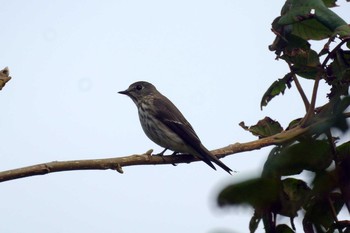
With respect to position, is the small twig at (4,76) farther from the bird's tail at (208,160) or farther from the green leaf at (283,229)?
the bird's tail at (208,160)

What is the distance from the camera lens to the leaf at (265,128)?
12.9 feet

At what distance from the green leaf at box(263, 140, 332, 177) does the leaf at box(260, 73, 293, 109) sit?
2.41m

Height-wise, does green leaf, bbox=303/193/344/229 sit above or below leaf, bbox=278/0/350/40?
below

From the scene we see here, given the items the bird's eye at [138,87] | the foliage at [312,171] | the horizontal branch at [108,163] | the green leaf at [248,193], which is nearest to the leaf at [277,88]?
the horizontal branch at [108,163]

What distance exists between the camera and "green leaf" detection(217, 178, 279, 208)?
0.78 meters

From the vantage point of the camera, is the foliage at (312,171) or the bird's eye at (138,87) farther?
the bird's eye at (138,87)

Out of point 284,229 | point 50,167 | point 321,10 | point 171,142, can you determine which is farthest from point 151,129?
point 284,229

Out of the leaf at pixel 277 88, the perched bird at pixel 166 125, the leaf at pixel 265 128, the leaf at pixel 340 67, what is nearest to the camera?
the leaf at pixel 340 67

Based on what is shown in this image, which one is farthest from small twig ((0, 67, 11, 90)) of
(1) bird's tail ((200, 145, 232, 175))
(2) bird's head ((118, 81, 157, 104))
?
(2) bird's head ((118, 81, 157, 104))

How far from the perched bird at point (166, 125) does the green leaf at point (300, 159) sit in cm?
505

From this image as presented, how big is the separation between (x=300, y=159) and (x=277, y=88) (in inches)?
110

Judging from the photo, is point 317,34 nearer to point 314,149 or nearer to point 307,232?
point 307,232

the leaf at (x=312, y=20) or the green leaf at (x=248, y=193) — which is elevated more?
the leaf at (x=312, y=20)

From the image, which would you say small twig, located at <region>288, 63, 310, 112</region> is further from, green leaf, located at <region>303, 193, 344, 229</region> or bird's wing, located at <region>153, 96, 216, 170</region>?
bird's wing, located at <region>153, 96, 216, 170</region>
